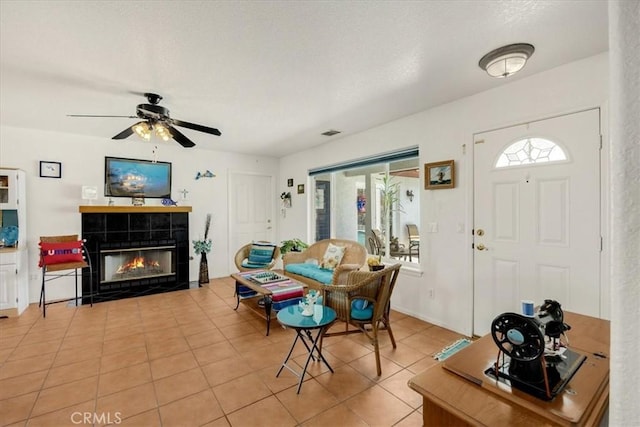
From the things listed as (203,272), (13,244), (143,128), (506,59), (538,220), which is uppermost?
(506,59)

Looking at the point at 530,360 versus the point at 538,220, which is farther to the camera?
the point at 538,220

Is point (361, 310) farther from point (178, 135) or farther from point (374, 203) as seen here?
point (178, 135)

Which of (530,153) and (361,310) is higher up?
(530,153)

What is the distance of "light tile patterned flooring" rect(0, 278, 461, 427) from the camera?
6.36 ft

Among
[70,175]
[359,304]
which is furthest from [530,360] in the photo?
[70,175]

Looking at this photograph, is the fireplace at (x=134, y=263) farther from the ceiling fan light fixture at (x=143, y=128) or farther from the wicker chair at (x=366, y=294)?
the wicker chair at (x=366, y=294)

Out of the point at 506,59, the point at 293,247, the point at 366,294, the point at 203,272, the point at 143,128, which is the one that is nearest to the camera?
the point at 506,59

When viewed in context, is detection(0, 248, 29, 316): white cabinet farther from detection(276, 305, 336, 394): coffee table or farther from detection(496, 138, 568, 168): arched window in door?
detection(496, 138, 568, 168): arched window in door

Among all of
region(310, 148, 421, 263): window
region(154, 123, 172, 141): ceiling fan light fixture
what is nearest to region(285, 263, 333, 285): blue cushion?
region(310, 148, 421, 263): window

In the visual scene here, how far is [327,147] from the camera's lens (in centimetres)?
503

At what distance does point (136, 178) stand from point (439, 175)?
4.51m

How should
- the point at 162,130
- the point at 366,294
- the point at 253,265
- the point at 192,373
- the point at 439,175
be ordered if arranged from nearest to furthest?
1. the point at 192,373
2. the point at 366,294
3. the point at 162,130
4. the point at 439,175
5. the point at 253,265

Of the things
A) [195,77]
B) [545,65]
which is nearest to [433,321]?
[545,65]

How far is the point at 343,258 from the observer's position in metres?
4.05
